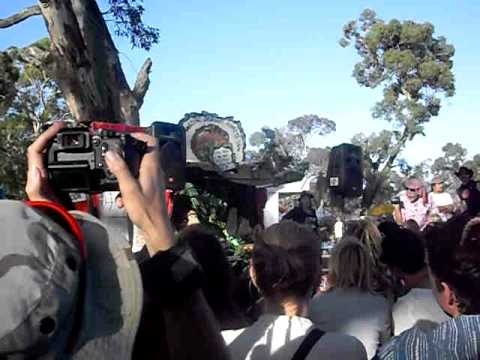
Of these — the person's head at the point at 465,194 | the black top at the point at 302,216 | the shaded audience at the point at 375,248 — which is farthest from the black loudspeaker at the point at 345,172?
the shaded audience at the point at 375,248

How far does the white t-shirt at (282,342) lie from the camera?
243 cm

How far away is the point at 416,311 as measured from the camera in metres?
3.48

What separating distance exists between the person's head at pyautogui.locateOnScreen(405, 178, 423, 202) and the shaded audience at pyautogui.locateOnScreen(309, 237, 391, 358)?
6712 millimetres

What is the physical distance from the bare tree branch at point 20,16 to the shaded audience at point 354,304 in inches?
289

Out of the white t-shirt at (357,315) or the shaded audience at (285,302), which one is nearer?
the shaded audience at (285,302)

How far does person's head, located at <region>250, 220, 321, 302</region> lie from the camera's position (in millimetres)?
2725

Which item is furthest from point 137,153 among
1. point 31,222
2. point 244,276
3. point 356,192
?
point 356,192

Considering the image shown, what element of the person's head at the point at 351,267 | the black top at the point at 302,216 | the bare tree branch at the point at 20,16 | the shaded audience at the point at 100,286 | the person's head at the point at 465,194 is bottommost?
the black top at the point at 302,216

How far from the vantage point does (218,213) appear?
8.34 m

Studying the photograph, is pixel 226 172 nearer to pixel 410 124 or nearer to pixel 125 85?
pixel 125 85

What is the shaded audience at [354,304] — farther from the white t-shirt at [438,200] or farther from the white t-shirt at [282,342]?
the white t-shirt at [438,200]

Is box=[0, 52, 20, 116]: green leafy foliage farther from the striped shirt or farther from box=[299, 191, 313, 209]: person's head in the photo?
the striped shirt

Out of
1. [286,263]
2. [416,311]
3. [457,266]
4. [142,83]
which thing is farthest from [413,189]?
[457,266]

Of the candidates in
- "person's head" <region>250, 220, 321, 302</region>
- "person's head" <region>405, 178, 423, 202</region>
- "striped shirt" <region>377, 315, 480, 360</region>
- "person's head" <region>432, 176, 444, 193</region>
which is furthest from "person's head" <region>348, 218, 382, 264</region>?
"person's head" <region>432, 176, 444, 193</region>
